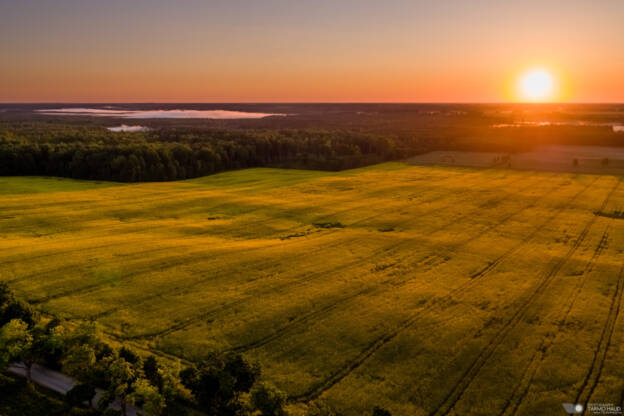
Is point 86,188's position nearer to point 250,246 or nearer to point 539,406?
point 250,246

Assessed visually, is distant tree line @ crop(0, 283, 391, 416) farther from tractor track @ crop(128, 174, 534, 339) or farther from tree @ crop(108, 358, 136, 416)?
tractor track @ crop(128, 174, 534, 339)

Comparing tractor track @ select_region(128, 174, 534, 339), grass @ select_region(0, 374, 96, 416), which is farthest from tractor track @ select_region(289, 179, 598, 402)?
grass @ select_region(0, 374, 96, 416)

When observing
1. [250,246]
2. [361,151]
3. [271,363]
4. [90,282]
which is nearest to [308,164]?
[361,151]

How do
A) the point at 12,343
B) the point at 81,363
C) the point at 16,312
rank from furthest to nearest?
the point at 16,312 → the point at 12,343 → the point at 81,363

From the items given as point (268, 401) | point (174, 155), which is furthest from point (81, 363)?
point (174, 155)

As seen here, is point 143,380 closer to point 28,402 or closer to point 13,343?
point 28,402

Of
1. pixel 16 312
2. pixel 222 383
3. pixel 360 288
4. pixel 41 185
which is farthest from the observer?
pixel 41 185

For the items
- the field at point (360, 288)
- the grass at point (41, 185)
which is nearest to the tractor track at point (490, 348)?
the field at point (360, 288)
